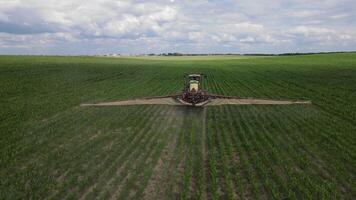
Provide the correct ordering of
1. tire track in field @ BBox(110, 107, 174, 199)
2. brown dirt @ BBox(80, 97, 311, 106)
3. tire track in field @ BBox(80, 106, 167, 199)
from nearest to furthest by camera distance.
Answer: tire track in field @ BBox(110, 107, 174, 199) → tire track in field @ BBox(80, 106, 167, 199) → brown dirt @ BBox(80, 97, 311, 106)

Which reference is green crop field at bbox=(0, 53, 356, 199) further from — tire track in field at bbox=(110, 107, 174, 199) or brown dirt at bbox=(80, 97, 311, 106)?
brown dirt at bbox=(80, 97, 311, 106)

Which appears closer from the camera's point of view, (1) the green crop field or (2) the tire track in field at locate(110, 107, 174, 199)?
(2) the tire track in field at locate(110, 107, 174, 199)

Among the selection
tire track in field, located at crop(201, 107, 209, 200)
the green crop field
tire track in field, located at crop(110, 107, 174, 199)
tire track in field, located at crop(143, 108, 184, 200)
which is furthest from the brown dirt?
tire track in field, located at crop(143, 108, 184, 200)

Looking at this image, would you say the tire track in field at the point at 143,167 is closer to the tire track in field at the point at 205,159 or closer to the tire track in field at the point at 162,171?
the tire track in field at the point at 162,171

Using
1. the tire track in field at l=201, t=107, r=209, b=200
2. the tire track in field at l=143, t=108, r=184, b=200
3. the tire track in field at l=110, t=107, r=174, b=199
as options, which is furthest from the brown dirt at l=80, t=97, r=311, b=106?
the tire track in field at l=143, t=108, r=184, b=200

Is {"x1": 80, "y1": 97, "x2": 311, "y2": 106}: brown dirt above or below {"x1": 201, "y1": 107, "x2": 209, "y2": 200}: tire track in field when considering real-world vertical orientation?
above

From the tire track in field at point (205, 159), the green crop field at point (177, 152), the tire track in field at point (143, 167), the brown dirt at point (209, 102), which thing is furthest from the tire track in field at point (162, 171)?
the brown dirt at point (209, 102)

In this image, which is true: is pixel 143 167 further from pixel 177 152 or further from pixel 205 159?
pixel 205 159

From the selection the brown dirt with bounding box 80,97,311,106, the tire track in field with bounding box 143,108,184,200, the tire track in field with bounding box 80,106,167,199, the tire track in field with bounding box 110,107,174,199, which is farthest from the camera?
the brown dirt with bounding box 80,97,311,106

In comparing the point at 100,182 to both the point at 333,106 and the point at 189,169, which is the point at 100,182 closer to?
the point at 189,169

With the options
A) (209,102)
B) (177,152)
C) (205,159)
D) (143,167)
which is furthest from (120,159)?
(209,102)

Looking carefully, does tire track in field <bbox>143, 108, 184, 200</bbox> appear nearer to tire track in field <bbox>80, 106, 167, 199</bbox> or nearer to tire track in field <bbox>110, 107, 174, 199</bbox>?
tire track in field <bbox>110, 107, 174, 199</bbox>
